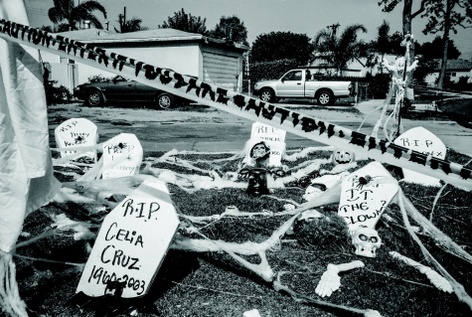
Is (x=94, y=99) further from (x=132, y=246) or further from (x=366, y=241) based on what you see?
(x=132, y=246)

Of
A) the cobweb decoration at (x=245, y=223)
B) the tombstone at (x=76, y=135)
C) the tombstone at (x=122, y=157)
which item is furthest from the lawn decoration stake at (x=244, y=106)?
the tombstone at (x=76, y=135)

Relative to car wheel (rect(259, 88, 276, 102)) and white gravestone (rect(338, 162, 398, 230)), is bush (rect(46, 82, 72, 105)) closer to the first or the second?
car wheel (rect(259, 88, 276, 102))

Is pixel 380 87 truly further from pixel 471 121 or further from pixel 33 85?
pixel 33 85

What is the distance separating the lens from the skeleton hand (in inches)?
98.5

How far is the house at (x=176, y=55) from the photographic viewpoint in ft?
66.3

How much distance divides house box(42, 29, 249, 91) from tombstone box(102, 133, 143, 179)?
1560cm

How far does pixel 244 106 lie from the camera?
80.5 inches

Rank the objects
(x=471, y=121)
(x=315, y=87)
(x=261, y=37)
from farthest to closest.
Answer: (x=261, y=37) < (x=315, y=87) < (x=471, y=121)

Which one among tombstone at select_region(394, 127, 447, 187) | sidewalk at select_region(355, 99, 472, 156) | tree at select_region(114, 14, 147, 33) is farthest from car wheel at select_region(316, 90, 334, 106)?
tree at select_region(114, 14, 147, 33)

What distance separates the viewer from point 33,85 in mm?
2402

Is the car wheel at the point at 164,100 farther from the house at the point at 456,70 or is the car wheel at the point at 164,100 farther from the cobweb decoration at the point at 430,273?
the house at the point at 456,70

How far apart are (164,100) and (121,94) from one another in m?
1.90

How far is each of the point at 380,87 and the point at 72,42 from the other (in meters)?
32.3

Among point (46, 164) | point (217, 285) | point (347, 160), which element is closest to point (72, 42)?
point (46, 164)
